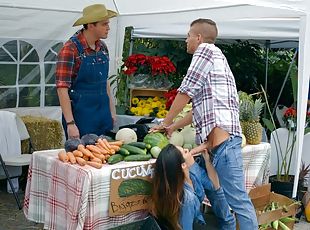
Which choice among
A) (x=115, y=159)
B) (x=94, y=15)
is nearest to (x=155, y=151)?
(x=115, y=159)

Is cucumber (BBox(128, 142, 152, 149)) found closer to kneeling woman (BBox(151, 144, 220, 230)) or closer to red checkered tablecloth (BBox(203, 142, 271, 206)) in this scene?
kneeling woman (BBox(151, 144, 220, 230))

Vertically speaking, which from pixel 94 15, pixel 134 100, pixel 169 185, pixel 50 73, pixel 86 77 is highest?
pixel 94 15

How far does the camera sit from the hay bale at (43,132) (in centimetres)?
629

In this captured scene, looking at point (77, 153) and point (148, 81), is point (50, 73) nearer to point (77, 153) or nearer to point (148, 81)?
point (148, 81)

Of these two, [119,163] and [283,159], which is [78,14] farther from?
[119,163]

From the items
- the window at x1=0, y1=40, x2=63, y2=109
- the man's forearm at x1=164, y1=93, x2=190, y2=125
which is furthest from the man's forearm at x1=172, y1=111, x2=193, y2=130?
the window at x1=0, y1=40, x2=63, y2=109

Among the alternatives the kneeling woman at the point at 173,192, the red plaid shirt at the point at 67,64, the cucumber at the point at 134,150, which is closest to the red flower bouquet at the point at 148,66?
the red plaid shirt at the point at 67,64

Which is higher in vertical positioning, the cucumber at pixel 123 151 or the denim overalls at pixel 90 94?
the denim overalls at pixel 90 94

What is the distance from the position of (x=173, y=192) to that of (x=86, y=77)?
1.39 metres

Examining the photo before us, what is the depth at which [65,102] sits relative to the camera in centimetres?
401

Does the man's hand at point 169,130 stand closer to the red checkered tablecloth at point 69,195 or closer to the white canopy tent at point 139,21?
the red checkered tablecloth at point 69,195

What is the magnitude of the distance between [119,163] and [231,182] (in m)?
0.83

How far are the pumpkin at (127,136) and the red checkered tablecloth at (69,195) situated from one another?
32 cm

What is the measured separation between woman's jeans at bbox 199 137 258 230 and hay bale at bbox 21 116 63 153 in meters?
3.16
